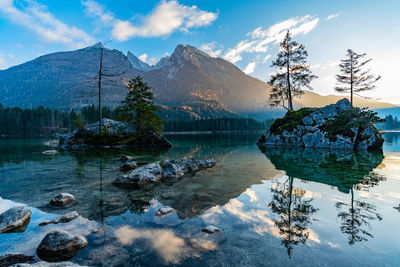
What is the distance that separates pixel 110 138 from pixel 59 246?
29830 millimetres

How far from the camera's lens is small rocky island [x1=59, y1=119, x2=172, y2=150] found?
100 ft

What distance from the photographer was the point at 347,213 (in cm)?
621

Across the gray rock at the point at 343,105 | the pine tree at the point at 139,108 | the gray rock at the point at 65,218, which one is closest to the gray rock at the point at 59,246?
the gray rock at the point at 65,218

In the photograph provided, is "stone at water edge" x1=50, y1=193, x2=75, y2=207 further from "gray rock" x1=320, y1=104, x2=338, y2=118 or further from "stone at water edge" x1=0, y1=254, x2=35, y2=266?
"gray rock" x1=320, y1=104, x2=338, y2=118

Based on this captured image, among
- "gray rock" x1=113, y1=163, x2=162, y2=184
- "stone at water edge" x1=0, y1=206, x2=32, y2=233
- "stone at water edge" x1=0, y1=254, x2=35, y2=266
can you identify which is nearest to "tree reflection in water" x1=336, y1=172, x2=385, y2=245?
"stone at water edge" x1=0, y1=254, x2=35, y2=266

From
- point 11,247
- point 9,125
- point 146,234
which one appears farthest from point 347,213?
point 9,125

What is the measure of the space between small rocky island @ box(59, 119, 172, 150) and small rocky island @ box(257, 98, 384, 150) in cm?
2164

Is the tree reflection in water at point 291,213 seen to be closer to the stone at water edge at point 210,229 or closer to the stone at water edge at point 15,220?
the stone at water edge at point 210,229

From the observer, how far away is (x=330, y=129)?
1091 inches

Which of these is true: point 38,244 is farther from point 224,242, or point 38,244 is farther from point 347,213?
point 347,213

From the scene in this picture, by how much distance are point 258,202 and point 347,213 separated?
9.56 ft

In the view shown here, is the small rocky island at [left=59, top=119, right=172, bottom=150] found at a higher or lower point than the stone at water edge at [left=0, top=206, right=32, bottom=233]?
higher

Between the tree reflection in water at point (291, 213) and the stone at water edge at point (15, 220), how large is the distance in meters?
7.45

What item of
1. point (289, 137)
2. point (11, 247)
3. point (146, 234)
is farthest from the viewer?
point (289, 137)
